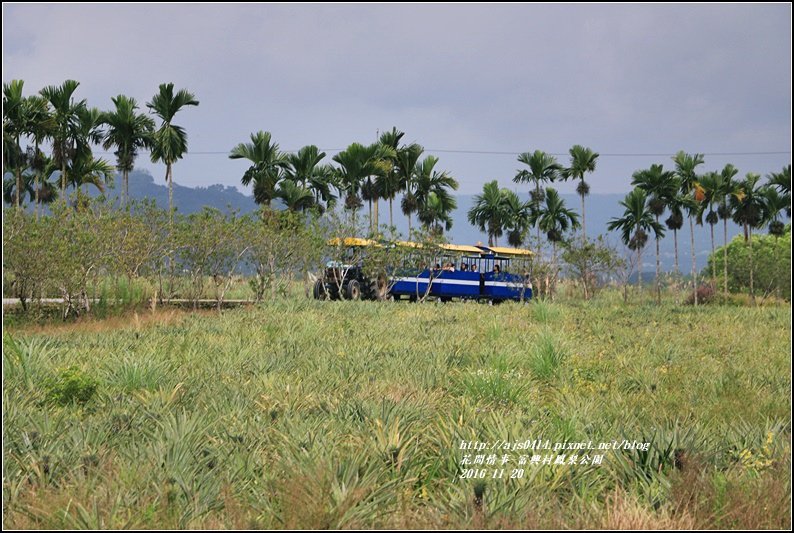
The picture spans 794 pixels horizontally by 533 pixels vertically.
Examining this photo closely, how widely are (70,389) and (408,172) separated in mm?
40946

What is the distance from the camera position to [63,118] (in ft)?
130

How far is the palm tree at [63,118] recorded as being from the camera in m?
38.8

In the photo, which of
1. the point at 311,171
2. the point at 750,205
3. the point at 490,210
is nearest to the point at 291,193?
the point at 311,171

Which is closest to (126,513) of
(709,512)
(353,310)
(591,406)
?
(709,512)

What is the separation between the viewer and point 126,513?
13.2 ft

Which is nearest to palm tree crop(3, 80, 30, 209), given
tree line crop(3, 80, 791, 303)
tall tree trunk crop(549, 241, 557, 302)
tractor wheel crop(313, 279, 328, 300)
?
tree line crop(3, 80, 791, 303)

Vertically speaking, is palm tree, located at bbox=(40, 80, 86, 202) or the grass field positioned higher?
palm tree, located at bbox=(40, 80, 86, 202)

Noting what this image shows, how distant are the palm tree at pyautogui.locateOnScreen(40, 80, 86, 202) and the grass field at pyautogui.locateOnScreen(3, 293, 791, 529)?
32.8 m

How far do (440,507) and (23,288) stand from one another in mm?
18485

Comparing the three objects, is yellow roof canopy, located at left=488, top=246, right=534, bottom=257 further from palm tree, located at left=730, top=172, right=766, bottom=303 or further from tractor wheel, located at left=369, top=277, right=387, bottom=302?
palm tree, located at left=730, top=172, right=766, bottom=303

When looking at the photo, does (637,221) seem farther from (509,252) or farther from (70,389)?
(70,389)

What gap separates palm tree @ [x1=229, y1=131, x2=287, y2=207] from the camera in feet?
141

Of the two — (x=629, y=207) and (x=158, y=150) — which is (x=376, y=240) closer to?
(x=158, y=150)

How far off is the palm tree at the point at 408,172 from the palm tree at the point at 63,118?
62.1 feet
